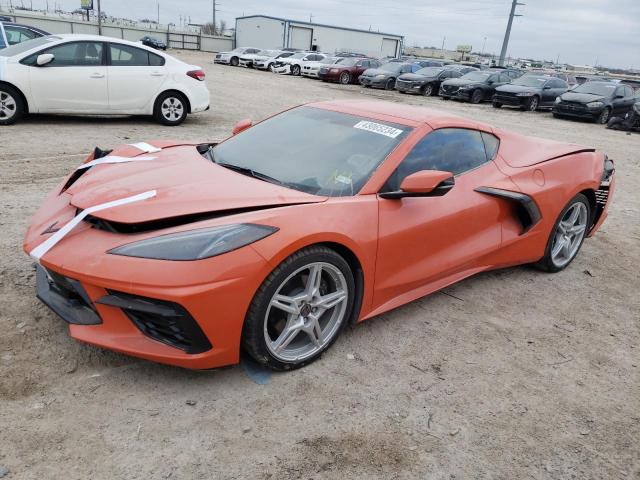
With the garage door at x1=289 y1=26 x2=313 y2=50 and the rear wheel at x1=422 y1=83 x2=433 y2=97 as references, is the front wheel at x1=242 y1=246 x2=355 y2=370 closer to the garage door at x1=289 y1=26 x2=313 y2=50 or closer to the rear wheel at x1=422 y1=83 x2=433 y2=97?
the rear wheel at x1=422 y1=83 x2=433 y2=97

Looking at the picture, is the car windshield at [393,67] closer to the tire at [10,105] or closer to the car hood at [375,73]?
the car hood at [375,73]

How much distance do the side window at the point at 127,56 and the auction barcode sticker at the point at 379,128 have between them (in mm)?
6617

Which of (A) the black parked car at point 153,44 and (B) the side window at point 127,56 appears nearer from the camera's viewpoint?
(B) the side window at point 127,56

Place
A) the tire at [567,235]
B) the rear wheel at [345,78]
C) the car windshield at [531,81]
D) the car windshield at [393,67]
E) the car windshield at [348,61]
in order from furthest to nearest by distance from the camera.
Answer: the car windshield at [348,61] < the rear wheel at [345,78] < the car windshield at [393,67] < the car windshield at [531,81] < the tire at [567,235]

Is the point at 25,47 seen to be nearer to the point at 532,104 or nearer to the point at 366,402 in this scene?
the point at 366,402

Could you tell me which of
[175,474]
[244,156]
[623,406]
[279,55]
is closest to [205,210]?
[244,156]

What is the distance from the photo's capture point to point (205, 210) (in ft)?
8.65

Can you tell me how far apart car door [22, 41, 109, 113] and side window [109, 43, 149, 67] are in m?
0.17

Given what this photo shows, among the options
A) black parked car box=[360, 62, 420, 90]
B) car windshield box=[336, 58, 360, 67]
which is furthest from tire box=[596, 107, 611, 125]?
car windshield box=[336, 58, 360, 67]

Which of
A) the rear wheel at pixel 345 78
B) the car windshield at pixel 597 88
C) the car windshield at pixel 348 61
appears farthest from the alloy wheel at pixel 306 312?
the car windshield at pixel 348 61

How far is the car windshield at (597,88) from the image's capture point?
1789 cm

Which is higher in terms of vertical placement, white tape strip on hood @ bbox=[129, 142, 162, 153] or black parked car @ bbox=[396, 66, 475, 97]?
white tape strip on hood @ bbox=[129, 142, 162, 153]

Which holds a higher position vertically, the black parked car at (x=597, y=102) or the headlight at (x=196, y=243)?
the headlight at (x=196, y=243)

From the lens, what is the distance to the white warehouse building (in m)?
52.5
